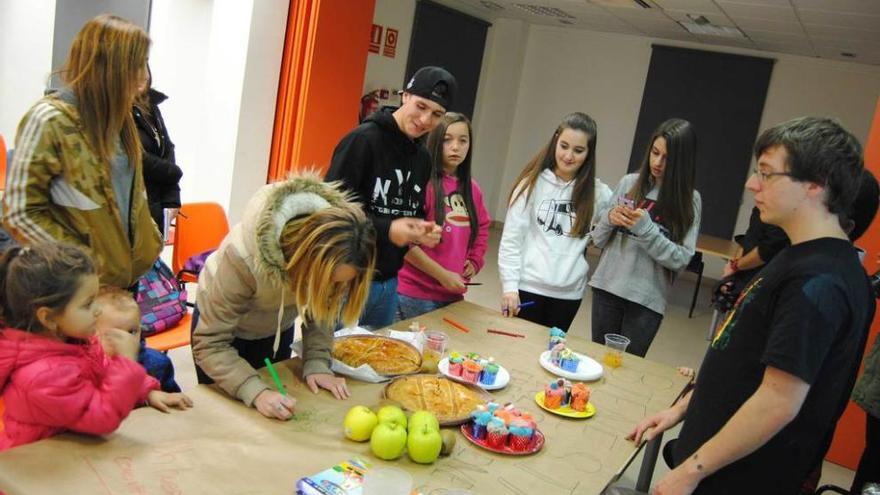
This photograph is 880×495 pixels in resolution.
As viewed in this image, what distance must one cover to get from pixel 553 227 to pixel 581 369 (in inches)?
29.3

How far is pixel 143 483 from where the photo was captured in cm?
119

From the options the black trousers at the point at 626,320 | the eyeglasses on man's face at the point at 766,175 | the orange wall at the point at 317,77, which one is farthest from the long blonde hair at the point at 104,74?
the orange wall at the point at 317,77

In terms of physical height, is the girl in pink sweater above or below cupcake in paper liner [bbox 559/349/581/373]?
above

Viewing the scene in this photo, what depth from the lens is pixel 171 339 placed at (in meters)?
2.56

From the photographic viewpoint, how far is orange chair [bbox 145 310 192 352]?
249cm

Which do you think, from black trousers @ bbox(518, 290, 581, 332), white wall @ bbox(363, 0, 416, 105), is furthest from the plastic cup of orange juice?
white wall @ bbox(363, 0, 416, 105)

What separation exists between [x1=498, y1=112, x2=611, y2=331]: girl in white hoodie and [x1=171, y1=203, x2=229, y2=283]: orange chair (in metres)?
1.42

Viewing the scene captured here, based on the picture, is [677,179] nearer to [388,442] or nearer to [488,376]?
[488,376]

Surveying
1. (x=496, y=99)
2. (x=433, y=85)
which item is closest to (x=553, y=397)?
(x=433, y=85)

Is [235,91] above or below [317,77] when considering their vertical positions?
below

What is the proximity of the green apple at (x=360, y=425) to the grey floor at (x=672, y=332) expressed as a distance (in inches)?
77.1

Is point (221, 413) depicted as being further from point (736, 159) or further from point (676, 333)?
point (736, 159)

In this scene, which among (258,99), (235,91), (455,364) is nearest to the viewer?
(455,364)

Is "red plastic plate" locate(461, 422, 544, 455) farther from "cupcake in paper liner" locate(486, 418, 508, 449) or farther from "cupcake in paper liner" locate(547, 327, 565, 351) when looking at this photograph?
"cupcake in paper liner" locate(547, 327, 565, 351)
